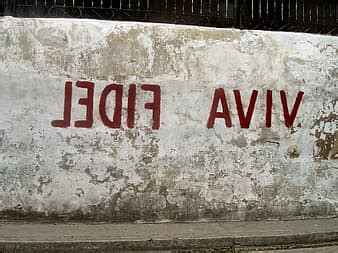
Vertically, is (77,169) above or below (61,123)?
below

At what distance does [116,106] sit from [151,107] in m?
0.34

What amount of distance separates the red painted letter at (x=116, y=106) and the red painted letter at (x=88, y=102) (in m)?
0.10

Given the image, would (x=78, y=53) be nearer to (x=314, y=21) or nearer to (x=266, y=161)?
(x=266, y=161)


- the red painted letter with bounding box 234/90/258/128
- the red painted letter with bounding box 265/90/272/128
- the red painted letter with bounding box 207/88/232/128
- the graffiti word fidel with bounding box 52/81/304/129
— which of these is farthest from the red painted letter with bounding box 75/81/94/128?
the red painted letter with bounding box 265/90/272/128

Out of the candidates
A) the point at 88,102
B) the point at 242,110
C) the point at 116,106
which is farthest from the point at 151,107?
the point at 242,110

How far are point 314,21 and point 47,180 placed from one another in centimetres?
360

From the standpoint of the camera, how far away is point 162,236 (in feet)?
16.5

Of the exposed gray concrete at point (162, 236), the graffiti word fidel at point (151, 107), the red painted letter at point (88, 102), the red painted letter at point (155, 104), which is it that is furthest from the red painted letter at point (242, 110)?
the red painted letter at point (88, 102)

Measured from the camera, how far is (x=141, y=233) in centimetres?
514

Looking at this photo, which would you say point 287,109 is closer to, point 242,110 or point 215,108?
point 242,110

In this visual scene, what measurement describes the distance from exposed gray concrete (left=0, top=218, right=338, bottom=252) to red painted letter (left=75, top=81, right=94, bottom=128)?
93cm

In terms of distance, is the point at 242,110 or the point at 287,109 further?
the point at 287,109

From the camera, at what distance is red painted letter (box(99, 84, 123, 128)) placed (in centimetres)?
553

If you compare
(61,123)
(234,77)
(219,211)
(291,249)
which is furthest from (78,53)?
(291,249)
